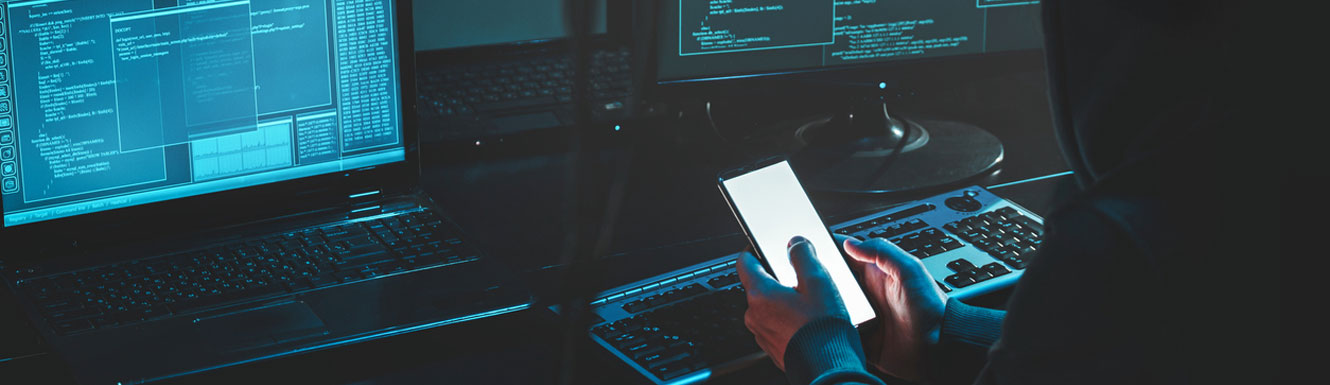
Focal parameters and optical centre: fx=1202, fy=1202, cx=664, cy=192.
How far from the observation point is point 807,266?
973 millimetres

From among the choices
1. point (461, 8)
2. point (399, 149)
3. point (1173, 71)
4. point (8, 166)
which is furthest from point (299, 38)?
point (1173, 71)

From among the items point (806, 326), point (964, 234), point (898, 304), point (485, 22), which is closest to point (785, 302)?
point (806, 326)

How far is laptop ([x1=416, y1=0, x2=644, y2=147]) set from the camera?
4.43 ft

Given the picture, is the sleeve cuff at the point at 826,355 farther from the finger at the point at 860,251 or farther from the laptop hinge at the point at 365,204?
the laptop hinge at the point at 365,204

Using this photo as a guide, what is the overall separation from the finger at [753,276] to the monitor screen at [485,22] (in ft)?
1.60

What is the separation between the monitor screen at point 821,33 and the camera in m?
1.24

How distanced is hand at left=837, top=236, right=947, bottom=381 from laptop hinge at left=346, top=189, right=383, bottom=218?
0.44 m

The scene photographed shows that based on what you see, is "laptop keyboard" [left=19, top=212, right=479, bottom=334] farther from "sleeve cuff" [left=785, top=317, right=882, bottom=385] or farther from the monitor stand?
the monitor stand

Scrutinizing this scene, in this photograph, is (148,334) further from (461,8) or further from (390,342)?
(461,8)

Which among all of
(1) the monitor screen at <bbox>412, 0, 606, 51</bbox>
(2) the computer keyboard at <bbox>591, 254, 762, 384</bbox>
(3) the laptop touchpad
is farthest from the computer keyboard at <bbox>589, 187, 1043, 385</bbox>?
(1) the monitor screen at <bbox>412, 0, 606, 51</bbox>

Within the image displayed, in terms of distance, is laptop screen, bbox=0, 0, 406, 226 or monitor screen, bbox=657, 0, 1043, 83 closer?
laptop screen, bbox=0, 0, 406, 226

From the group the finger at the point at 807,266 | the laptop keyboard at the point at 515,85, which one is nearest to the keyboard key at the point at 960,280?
the finger at the point at 807,266

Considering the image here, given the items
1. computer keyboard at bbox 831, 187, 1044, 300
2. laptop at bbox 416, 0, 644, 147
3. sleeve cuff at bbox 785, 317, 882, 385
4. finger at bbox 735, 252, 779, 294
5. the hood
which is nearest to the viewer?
the hood

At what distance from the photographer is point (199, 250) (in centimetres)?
104
